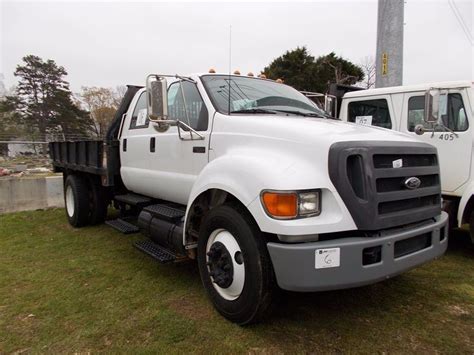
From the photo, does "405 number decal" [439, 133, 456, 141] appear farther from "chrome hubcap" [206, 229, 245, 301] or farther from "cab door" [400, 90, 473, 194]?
"chrome hubcap" [206, 229, 245, 301]

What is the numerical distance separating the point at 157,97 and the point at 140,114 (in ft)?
5.36

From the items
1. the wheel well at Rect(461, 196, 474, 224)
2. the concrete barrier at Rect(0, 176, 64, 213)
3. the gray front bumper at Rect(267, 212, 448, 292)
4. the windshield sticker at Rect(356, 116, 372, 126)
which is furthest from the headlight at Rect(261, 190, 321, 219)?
the concrete barrier at Rect(0, 176, 64, 213)

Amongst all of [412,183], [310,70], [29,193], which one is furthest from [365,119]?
[310,70]

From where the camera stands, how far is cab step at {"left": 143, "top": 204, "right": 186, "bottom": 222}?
12.7ft

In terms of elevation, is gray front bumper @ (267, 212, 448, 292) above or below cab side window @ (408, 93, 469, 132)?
below

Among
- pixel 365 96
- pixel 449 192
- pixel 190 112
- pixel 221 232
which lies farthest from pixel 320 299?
pixel 365 96

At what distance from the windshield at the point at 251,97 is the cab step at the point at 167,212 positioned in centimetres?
116

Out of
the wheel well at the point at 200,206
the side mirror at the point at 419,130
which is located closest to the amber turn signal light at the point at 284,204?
the wheel well at the point at 200,206

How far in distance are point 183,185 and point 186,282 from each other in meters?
1.05

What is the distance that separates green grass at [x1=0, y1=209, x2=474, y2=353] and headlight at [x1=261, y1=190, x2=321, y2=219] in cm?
102

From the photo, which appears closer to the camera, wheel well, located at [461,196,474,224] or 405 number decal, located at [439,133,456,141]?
wheel well, located at [461,196,474,224]

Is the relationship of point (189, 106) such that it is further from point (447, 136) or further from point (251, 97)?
point (447, 136)

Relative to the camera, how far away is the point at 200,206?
142 inches

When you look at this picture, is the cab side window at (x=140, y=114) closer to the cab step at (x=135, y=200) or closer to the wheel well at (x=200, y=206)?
the cab step at (x=135, y=200)
